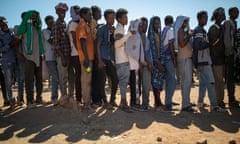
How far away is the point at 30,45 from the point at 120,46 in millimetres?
2006

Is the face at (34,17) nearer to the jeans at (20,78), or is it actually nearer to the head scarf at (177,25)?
the jeans at (20,78)

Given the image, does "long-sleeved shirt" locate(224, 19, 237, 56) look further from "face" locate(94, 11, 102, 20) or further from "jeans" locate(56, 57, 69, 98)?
"jeans" locate(56, 57, 69, 98)

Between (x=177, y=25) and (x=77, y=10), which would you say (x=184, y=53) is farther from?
(x=77, y=10)

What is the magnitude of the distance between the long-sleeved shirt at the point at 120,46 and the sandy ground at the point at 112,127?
3.79ft

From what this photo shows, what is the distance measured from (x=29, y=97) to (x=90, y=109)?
1.45 meters

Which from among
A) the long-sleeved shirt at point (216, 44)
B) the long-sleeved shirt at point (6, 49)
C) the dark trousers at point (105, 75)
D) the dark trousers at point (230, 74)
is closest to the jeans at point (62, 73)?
the dark trousers at point (105, 75)

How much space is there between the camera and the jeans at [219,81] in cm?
599

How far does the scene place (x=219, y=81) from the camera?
607 centimetres

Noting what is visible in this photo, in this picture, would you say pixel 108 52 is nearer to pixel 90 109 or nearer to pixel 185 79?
pixel 90 109

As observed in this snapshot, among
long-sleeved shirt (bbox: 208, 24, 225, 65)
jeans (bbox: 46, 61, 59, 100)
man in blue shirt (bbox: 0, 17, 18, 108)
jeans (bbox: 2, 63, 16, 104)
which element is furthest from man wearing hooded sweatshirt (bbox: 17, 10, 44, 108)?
long-sleeved shirt (bbox: 208, 24, 225, 65)

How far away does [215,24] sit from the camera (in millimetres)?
5895

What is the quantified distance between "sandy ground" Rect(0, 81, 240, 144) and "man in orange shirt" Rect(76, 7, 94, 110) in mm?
496

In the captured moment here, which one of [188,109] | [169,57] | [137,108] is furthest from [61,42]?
[188,109]

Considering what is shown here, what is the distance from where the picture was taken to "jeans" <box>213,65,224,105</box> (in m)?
5.99
